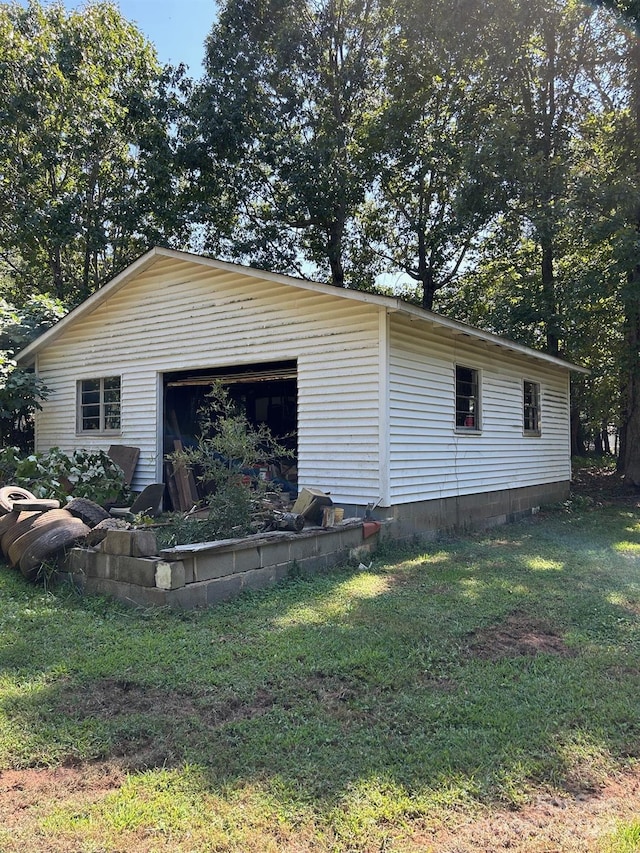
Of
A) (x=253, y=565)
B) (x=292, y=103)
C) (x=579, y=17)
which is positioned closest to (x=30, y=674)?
(x=253, y=565)

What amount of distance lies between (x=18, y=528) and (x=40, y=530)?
0.49 meters

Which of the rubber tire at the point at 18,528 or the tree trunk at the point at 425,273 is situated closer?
the rubber tire at the point at 18,528

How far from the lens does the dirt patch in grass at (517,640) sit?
4.01m

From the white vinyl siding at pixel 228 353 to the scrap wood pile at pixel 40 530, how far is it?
301 centimetres

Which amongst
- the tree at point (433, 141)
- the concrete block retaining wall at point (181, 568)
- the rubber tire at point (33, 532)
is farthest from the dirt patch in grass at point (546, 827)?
the tree at point (433, 141)

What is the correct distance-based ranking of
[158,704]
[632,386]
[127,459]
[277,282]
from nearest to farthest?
[158,704] → [277,282] → [127,459] → [632,386]

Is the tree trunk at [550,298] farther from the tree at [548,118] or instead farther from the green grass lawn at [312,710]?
the green grass lawn at [312,710]

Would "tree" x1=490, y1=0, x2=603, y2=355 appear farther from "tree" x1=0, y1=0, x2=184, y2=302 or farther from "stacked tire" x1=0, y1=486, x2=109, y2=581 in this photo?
"stacked tire" x1=0, y1=486, x2=109, y2=581

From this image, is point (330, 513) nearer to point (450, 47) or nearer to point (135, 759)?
point (135, 759)

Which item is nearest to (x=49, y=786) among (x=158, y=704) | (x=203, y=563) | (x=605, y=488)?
(x=158, y=704)

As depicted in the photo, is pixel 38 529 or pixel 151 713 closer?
pixel 151 713

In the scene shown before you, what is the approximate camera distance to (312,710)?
124 inches

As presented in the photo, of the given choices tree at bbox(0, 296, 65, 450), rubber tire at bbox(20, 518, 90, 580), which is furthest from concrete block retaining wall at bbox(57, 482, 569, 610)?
tree at bbox(0, 296, 65, 450)

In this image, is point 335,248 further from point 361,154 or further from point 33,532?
point 33,532
